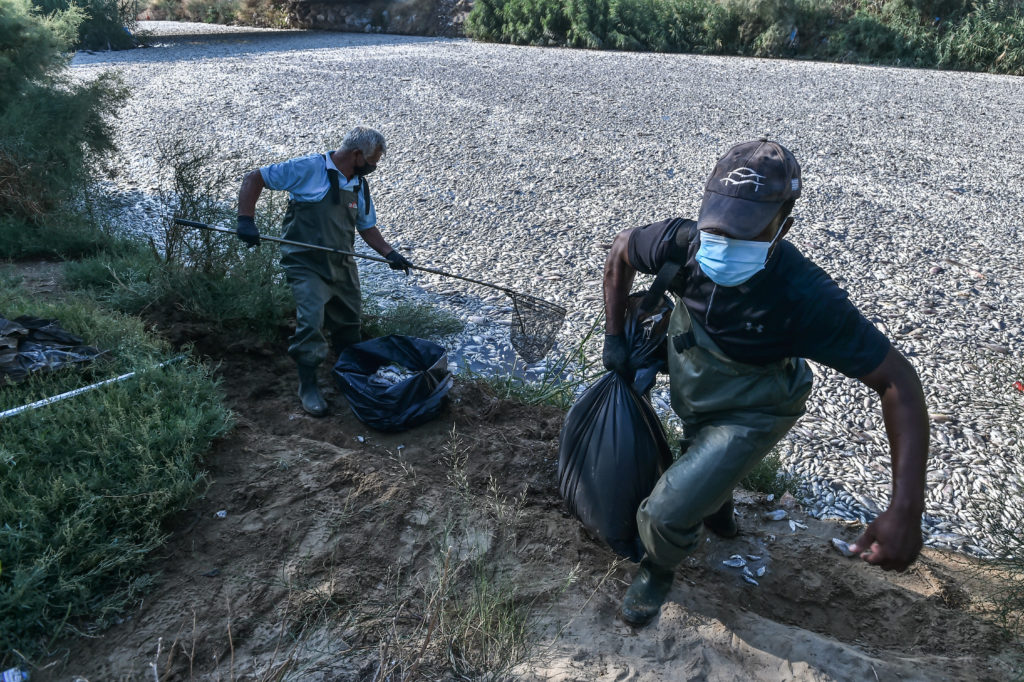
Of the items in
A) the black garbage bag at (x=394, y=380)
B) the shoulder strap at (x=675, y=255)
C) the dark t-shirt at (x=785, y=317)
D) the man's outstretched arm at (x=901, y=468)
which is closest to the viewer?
the man's outstretched arm at (x=901, y=468)

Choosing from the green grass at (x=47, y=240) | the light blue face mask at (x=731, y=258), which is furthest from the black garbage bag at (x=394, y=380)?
the green grass at (x=47, y=240)

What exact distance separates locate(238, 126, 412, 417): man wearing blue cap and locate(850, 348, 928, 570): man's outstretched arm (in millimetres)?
2639

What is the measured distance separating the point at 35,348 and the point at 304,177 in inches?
58.2

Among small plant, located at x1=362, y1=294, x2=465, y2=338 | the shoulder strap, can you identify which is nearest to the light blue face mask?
the shoulder strap

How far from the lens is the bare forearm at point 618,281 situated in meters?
2.64

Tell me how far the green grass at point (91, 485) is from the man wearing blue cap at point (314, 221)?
1.77 feet

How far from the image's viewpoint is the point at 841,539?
3215 mm

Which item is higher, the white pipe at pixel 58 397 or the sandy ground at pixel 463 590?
the white pipe at pixel 58 397

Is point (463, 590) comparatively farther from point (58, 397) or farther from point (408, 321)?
point (408, 321)

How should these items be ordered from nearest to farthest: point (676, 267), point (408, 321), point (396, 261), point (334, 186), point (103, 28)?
point (676, 267) → point (334, 186) → point (396, 261) → point (408, 321) → point (103, 28)

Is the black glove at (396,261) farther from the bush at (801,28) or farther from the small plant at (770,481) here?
the bush at (801,28)

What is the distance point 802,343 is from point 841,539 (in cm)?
141

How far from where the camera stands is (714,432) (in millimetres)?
2412

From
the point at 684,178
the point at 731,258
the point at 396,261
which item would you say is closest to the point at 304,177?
the point at 396,261
